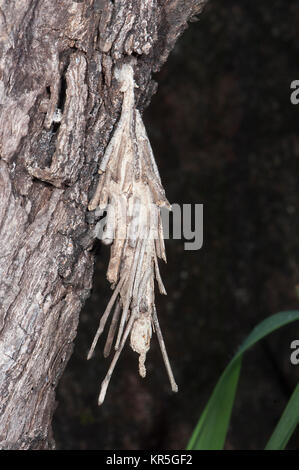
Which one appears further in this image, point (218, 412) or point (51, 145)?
point (218, 412)

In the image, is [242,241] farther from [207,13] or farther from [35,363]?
[35,363]

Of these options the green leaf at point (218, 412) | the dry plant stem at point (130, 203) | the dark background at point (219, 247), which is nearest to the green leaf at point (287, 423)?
the green leaf at point (218, 412)

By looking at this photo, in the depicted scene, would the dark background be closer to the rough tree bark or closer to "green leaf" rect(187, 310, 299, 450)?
"green leaf" rect(187, 310, 299, 450)

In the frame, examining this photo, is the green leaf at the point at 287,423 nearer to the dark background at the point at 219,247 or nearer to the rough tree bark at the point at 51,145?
the rough tree bark at the point at 51,145

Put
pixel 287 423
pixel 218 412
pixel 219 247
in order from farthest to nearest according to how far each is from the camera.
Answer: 1. pixel 219 247
2. pixel 218 412
3. pixel 287 423

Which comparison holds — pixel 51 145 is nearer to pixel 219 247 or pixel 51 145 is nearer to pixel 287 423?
pixel 287 423

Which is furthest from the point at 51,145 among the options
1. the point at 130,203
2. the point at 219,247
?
the point at 219,247

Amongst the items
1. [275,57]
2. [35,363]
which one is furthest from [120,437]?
[275,57]
